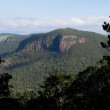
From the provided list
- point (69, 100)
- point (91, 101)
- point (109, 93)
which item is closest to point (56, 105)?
point (69, 100)

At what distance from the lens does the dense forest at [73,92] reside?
168 ft

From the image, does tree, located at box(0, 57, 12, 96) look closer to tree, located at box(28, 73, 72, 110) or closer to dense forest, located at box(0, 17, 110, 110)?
dense forest, located at box(0, 17, 110, 110)

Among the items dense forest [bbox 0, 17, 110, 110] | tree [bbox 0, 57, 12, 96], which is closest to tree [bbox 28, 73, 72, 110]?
dense forest [bbox 0, 17, 110, 110]

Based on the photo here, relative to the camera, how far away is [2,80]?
45844mm

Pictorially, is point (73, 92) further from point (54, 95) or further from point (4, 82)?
point (4, 82)

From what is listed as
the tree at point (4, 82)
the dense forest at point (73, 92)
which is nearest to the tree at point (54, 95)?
the dense forest at point (73, 92)

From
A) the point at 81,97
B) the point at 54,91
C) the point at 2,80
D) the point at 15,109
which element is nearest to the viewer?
the point at 2,80

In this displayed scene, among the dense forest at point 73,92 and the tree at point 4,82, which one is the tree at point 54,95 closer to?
the dense forest at point 73,92

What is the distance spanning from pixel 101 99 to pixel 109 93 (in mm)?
1588

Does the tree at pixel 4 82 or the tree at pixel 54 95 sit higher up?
the tree at pixel 4 82

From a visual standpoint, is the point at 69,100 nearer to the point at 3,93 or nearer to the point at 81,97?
the point at 81,97

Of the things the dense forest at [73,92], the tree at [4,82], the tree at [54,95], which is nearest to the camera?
the tree at [4,82]

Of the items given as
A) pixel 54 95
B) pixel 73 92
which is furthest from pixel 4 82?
pixel 54 95

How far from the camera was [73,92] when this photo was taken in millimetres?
65000
